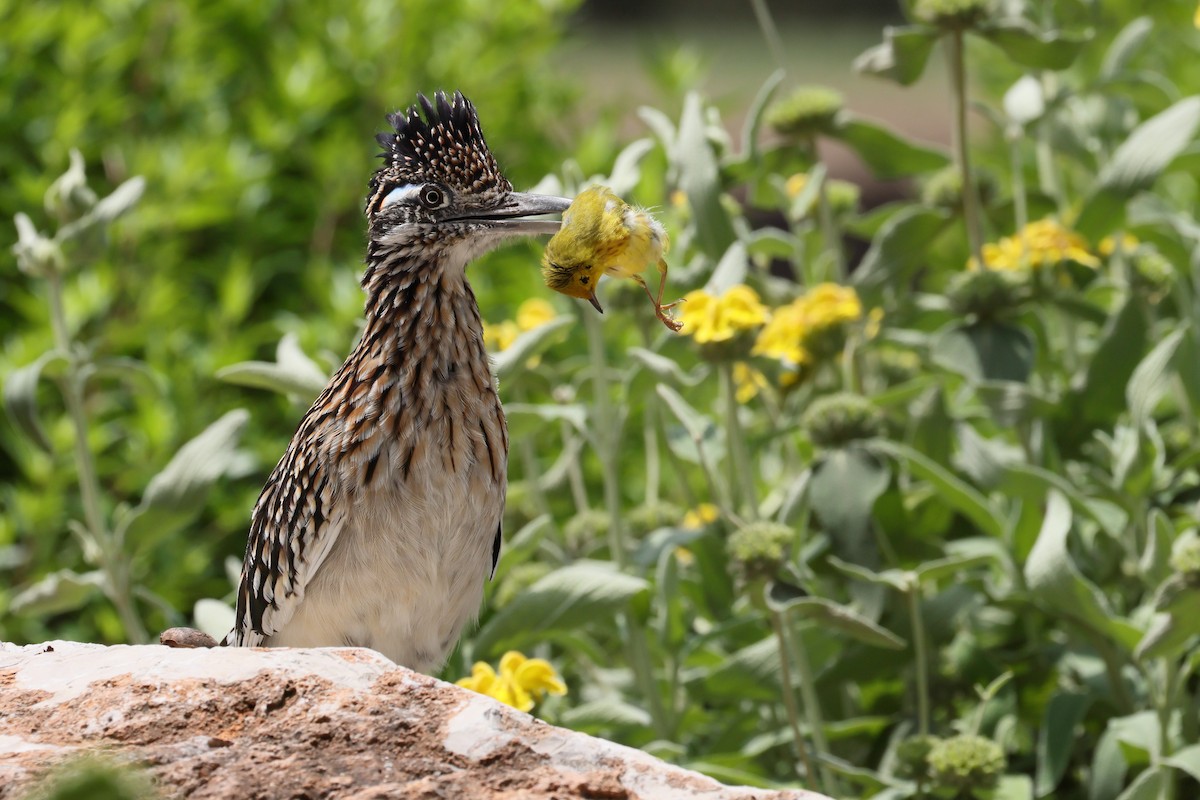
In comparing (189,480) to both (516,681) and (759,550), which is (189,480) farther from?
(759,550)

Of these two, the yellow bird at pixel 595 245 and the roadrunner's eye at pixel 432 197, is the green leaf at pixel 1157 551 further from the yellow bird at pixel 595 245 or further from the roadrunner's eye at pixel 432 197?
the roadrunner's eye at pixel 432 197

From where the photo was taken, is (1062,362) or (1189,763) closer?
(1189,763)

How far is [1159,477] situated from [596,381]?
52.3 inches

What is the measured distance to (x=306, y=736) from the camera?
197 centimetres

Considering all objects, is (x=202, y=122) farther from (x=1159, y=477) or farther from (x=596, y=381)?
(x=1159, y=477)

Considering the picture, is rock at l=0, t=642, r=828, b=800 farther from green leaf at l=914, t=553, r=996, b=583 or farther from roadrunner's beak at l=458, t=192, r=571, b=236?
green leaf at l=914, t=553, r=996, b=583

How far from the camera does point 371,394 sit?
9.55 feet

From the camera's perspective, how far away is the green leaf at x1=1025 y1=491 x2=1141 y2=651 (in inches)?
119

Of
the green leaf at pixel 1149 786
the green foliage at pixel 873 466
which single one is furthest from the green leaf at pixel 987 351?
the green leaf at pixel 1149 786

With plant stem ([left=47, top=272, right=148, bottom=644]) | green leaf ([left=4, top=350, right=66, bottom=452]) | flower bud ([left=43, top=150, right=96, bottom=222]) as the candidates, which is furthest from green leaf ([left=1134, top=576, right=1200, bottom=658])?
flower bud ([left=43, top=150, right=96, bottom=222])

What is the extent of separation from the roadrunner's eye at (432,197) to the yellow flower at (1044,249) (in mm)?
1577

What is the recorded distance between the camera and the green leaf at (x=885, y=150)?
404 cm

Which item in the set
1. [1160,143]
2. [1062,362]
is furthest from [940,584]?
[1160,143]

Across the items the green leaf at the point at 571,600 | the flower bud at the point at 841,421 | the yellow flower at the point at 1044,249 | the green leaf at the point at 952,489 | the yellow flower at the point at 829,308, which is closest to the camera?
the green leaf at the point at 571,600
